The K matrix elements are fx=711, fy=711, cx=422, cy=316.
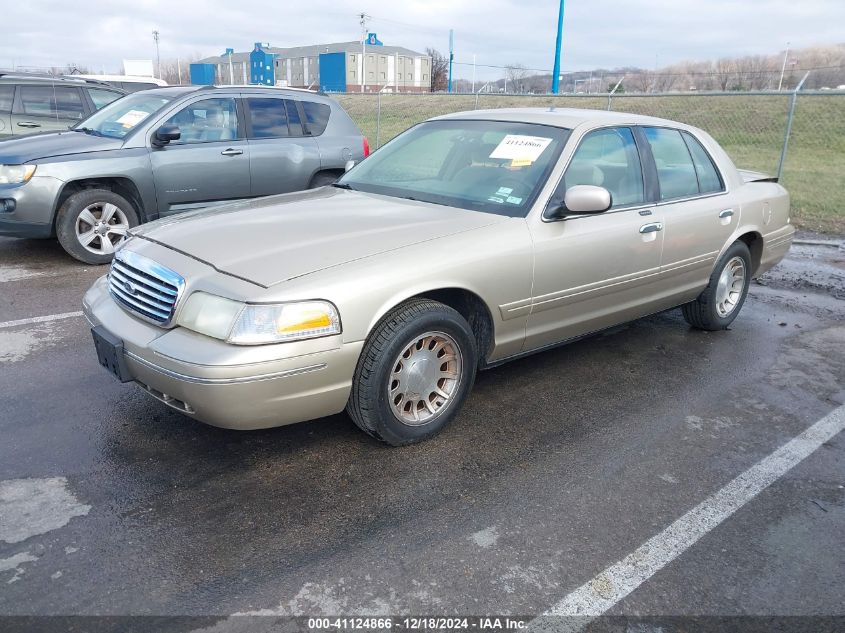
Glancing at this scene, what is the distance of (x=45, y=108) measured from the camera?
10.5 m

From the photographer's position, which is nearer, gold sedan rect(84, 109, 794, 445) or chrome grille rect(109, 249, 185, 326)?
gold sedan rect(84, 109, 794, 445)

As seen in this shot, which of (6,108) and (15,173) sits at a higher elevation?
(6,108)

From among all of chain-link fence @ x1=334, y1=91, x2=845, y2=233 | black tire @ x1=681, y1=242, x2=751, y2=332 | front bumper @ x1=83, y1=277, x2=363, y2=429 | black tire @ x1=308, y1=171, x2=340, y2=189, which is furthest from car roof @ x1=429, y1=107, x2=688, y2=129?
chain-link fence @ x1=334, y1=91, x2=845, y2=233

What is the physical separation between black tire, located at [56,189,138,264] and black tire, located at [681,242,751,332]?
527 cm

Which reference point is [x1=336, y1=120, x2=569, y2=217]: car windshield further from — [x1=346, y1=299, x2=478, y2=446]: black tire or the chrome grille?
the chrome grille

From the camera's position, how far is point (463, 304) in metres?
3.82

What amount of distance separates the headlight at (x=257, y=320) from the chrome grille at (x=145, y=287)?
14cm

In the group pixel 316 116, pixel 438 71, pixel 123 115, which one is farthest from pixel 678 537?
pixel 438 71

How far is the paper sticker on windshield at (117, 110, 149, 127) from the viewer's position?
293 inches

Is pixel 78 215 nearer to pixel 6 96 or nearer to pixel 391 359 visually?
pixel 391 359

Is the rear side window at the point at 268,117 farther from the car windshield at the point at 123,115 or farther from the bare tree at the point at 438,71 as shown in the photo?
the bare tree at the point at 438,71

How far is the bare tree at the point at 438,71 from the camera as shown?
68625 millimetres

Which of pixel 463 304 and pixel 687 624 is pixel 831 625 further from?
pixel 463 304

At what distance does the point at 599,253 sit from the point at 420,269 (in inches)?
53.0
